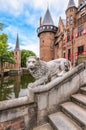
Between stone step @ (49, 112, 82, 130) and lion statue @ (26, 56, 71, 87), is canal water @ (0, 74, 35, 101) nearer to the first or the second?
lion statue @ (26, 56, 71, 87)

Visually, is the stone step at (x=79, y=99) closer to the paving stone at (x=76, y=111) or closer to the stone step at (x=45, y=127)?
the paving stone at (x=76, y=111)

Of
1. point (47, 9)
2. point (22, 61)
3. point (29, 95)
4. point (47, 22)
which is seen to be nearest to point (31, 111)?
point (29, 95)

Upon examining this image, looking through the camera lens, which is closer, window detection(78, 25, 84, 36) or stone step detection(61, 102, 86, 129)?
stone step detection(61, 102, 86, 129)

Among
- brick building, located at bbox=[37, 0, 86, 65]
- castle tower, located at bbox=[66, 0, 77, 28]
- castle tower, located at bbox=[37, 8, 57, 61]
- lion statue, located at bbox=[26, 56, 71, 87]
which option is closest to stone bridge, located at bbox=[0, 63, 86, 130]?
lion statue, located at bbox=[26, 56, 71, 87]

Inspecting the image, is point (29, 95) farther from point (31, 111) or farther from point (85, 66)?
point (85, 66)

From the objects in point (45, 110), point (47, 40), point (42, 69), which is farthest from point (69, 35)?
point (45, 110)

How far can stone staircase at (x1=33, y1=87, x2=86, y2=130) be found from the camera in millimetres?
2292

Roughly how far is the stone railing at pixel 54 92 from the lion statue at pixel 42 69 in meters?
0.19

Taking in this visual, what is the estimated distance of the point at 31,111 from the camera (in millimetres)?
2729

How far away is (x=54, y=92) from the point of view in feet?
9.61

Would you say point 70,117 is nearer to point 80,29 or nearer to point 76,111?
point 76,111

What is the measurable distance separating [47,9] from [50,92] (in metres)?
33.9

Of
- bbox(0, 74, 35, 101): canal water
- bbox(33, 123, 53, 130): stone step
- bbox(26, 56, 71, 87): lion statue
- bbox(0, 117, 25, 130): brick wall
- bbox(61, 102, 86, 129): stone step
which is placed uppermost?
bbox(26, 56, 71, 87): lion statue

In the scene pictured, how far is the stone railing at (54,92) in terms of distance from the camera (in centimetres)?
275
